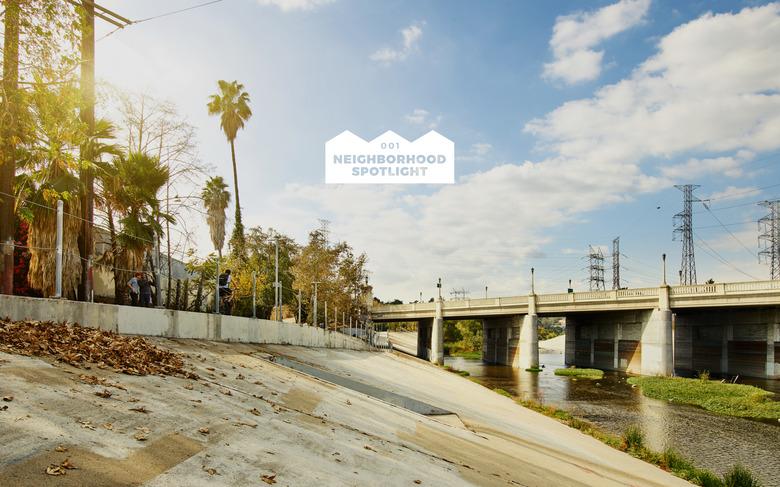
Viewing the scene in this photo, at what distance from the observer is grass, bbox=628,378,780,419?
3262cm

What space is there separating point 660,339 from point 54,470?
58.0 metres

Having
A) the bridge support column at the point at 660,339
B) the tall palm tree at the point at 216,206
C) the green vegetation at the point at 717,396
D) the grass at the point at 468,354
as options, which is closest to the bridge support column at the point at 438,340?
the grass at the point at 468,354

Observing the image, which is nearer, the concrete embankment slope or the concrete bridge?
the concrete embankment slope

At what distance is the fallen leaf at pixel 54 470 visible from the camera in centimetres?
427

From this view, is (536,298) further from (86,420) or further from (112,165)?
(86,420)

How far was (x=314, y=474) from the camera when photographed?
233 inches

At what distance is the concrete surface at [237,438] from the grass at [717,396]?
25.2 m

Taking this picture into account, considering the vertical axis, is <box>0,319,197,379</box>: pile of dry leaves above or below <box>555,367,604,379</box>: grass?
above

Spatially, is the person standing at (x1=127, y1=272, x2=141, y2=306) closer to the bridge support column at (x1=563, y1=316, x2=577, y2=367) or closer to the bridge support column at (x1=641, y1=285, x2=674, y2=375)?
the bridge support column at (x1=641, y1=285, x2=674, y2=375)

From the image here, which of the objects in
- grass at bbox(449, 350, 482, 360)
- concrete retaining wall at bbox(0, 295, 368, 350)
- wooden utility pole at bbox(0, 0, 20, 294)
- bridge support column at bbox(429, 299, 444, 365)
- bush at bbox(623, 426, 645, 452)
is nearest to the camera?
wooden utility pole at bbox(0, 0, 20, 294)

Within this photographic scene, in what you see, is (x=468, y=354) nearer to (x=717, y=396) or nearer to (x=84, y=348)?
(x=717, y=396)

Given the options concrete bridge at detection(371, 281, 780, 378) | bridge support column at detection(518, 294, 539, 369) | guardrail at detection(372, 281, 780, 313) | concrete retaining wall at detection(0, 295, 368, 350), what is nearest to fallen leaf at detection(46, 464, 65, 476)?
concrete retaining wall at detection(0, 295, 368, 350)

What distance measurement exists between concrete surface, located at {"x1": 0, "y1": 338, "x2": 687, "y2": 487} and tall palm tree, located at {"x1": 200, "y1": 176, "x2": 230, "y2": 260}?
35099mm

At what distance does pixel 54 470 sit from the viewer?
4.31m
